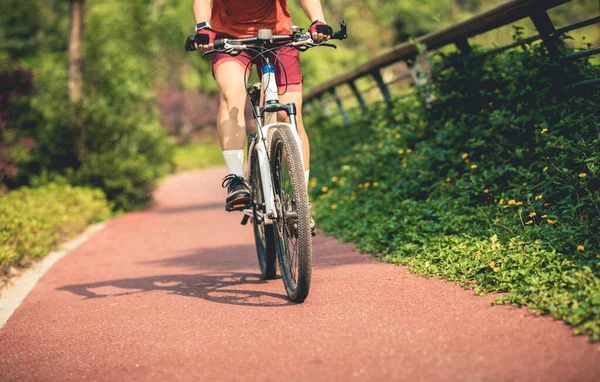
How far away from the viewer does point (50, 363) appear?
3.61 metres

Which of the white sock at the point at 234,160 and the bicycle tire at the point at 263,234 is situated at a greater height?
the white sock at the point at 234,160

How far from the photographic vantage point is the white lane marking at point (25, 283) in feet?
17.7

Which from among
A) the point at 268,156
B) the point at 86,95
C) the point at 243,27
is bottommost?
the point at 268,156

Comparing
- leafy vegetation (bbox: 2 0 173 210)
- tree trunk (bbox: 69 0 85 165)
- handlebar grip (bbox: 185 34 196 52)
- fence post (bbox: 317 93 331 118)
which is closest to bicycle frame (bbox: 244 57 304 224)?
handlebar grip (bbox: 185 34 196 52)

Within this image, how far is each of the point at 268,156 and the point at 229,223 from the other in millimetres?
6105

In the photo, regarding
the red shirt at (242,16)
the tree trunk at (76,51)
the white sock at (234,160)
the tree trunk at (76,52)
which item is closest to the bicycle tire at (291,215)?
the white sock at (234,160)

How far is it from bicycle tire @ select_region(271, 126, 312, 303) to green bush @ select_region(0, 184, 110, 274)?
3.04m

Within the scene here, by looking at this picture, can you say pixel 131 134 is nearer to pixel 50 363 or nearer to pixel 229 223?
pixel 229 223

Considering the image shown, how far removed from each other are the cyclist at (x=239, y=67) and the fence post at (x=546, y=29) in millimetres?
1899

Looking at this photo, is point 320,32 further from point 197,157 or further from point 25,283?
point 197,157

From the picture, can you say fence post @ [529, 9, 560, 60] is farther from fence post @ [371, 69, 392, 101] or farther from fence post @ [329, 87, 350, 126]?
fence post @ [329, 87, 350, 126]

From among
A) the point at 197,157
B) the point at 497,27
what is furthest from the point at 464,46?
the point at 197,157

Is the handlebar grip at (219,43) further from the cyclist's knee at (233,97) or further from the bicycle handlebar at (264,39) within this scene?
the cyclist's knee at (233,97)

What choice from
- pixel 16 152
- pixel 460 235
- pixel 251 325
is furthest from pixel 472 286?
pixel 16 152
